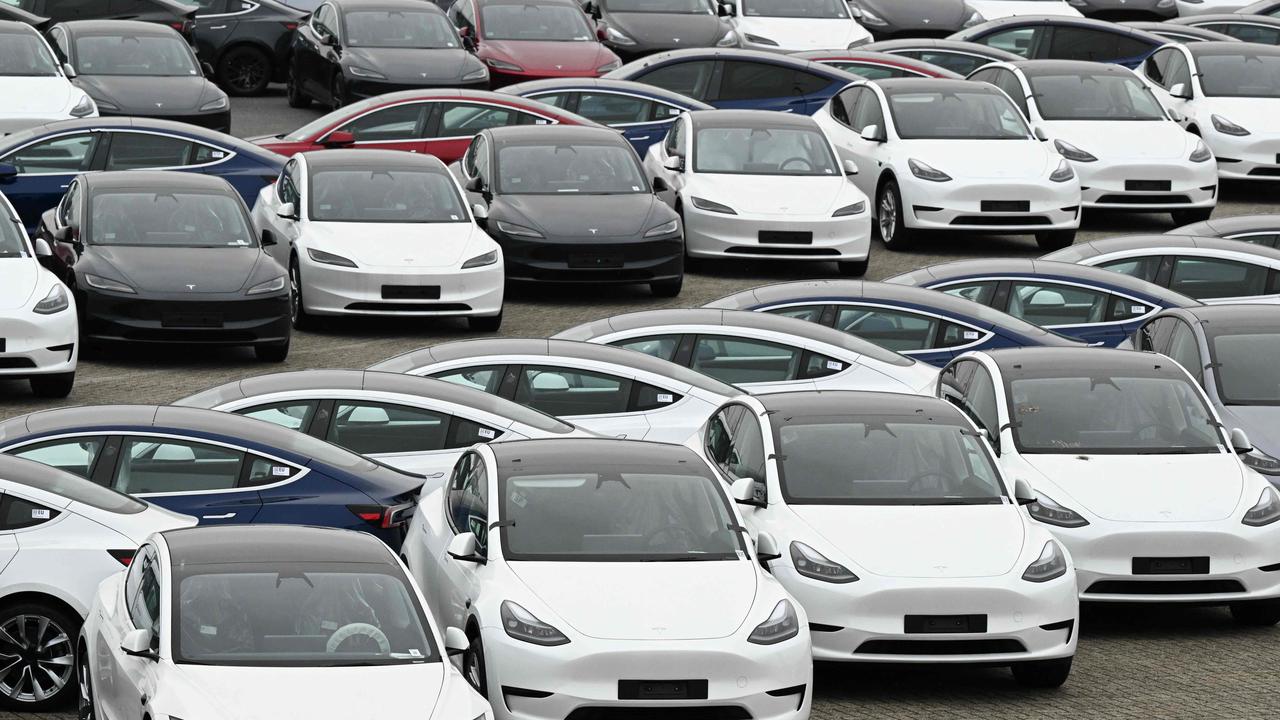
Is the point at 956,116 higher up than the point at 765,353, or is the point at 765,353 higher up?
the point at 765,353

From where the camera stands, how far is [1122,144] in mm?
25281

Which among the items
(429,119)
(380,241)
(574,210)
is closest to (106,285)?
(380,241)

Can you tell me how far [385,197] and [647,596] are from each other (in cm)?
1138

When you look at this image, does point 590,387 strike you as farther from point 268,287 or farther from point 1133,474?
point 268,287

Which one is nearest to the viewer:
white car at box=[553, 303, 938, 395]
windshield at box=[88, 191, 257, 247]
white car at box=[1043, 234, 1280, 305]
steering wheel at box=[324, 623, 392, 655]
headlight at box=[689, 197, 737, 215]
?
steering wheel at box=[324, 623, 392, 655]

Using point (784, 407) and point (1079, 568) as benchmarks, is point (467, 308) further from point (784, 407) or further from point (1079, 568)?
point (1079, 568)

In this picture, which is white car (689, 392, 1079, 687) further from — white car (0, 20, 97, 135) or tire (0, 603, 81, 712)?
white car (0, 20, 97, 135)

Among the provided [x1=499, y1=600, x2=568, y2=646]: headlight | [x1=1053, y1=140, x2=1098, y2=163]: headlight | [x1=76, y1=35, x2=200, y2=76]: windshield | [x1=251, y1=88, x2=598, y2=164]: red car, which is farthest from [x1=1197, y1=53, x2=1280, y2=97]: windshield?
[x1=499, y1=600, x2=568, y2=646]: headlight

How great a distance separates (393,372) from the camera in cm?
1516

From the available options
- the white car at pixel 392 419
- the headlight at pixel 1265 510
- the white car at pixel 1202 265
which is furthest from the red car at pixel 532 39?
the headlight at pixel 1265 510

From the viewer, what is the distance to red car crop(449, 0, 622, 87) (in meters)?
29.4

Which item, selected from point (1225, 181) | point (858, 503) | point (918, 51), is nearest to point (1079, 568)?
point (858, 503)

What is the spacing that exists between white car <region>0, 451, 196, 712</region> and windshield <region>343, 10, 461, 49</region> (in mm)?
18133

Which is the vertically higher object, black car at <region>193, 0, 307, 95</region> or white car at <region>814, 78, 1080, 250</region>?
white car at <region>814, 78, 1080, 250</region>
